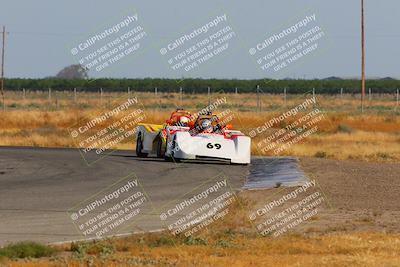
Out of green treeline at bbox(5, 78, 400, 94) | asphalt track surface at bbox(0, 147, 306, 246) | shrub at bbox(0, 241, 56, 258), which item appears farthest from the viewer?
green treeline at bbox(5, 78, 400, 94)

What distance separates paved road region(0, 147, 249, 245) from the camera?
16.7 meters

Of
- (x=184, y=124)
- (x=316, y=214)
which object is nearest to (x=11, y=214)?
(x=316, y=214)

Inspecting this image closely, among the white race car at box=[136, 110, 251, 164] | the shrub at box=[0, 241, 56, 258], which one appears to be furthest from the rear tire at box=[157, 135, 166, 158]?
the shrub at box=[0, 241, 56, 258]

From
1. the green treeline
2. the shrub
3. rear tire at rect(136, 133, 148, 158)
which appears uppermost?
the shrub

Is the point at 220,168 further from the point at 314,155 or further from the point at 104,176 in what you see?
the point at 314,155

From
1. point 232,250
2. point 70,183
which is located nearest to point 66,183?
point 70,183

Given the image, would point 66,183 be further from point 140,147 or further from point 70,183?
point 140,147

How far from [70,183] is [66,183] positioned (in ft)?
0.29

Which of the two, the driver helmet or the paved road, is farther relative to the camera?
the driver helmet

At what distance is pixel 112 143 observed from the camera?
4300 centimetres

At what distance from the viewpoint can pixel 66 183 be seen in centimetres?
2464

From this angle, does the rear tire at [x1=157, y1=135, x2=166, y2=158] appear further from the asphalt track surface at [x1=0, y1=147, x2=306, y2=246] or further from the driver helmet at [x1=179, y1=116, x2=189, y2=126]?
the driver helmet at [x1=179, y1=116, x2=189, y2=126]

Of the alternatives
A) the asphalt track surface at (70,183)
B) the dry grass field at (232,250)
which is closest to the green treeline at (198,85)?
the asphalt track surface at (70,183)

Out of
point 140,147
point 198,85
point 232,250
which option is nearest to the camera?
point 232,250
